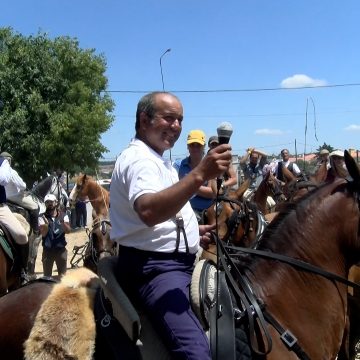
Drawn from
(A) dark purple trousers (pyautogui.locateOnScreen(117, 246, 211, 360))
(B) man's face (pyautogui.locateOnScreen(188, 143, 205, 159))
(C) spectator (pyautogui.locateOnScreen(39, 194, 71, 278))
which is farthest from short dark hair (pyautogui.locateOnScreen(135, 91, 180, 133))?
(C) spectator (pyautogui.locateOnScreen(39, 194, 71, 278))

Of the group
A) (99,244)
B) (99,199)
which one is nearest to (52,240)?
(99,199)

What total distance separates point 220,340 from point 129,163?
3.30ft

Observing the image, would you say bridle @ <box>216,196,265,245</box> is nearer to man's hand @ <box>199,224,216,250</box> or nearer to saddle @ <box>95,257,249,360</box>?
man's hand @ <box>199,224,216,250</box>

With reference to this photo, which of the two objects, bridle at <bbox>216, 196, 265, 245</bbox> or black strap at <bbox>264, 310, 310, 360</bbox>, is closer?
black strap at <bbox>264, 310, 310, 360</bbox>

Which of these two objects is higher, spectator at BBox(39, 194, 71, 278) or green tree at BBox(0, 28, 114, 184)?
green tree at BBox(0, 28, 114, 184)

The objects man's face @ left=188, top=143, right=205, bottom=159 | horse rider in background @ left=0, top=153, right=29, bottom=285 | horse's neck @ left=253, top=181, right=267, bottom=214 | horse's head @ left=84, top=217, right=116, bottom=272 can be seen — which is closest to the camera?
man's face @ left=188, top=143, right=205, bottom=159

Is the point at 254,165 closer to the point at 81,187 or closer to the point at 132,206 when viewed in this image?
the point at 81,187

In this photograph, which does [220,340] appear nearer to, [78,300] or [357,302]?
[78,300]

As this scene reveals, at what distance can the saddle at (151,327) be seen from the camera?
2.38 m

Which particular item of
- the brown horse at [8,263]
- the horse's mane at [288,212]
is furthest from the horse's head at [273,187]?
the horse's mane at [288,212]

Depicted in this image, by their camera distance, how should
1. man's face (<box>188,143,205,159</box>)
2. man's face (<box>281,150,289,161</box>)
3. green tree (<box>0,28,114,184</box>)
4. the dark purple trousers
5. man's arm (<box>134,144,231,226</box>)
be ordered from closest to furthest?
man's arm (<box>134,144,231,226</box>) → the dark purple trousers → man's face (<box>188,143,205,159</box>) → man's face (<box>281,150,289,161</box>) → green tree (<box>0,28,114,184</box>)

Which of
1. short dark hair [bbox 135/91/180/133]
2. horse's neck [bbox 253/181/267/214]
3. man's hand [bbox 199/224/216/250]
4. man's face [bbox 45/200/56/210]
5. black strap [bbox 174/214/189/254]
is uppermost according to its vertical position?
short dark hair [bbox 135/91/180/133]

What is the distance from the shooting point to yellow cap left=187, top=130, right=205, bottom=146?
617 centimetres

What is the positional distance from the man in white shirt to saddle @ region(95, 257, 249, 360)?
6 cm
